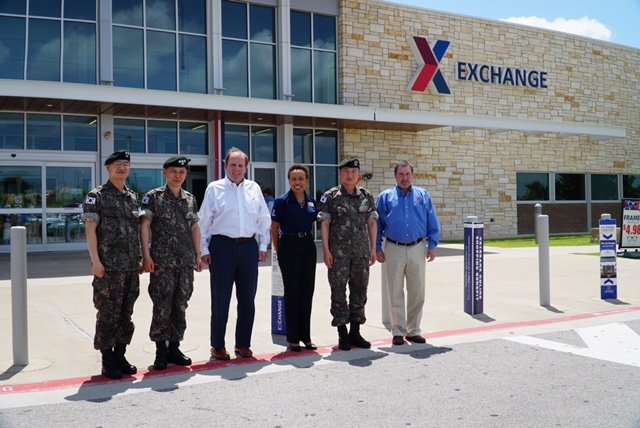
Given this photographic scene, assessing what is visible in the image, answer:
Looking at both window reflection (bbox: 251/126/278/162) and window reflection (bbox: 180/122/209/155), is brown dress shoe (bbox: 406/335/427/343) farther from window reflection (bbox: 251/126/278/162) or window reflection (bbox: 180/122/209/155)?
window reflection (bbox: 251/126/278/162)

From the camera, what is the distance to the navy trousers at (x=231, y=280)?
591 cm

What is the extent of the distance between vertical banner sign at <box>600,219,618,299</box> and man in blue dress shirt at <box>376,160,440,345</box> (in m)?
4.10

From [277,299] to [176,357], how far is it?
1570 millimetres

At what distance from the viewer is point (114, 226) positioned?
5.40 m

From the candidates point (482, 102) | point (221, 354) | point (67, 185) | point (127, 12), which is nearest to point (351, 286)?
point (221, 354)

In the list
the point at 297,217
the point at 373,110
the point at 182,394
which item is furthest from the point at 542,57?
the point at 182,394

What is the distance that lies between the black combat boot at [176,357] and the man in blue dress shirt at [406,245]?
86.3 inches

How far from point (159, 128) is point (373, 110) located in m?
6.34

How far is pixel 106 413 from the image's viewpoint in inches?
176

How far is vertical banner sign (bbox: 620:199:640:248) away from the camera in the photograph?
15406 mm

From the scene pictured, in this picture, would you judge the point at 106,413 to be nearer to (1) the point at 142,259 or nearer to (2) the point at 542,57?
(1) the point at 142,259

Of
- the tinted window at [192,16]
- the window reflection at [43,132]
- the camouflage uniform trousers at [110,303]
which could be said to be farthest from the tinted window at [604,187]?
the camouflage uniform trousers at [110,303]

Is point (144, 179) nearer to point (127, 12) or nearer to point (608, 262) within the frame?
point (127, 12)

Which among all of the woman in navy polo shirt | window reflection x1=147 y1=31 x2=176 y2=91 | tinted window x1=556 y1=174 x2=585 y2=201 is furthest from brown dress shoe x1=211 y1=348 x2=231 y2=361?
tinted window x1=556 y1=174 x2=585 y2=201
